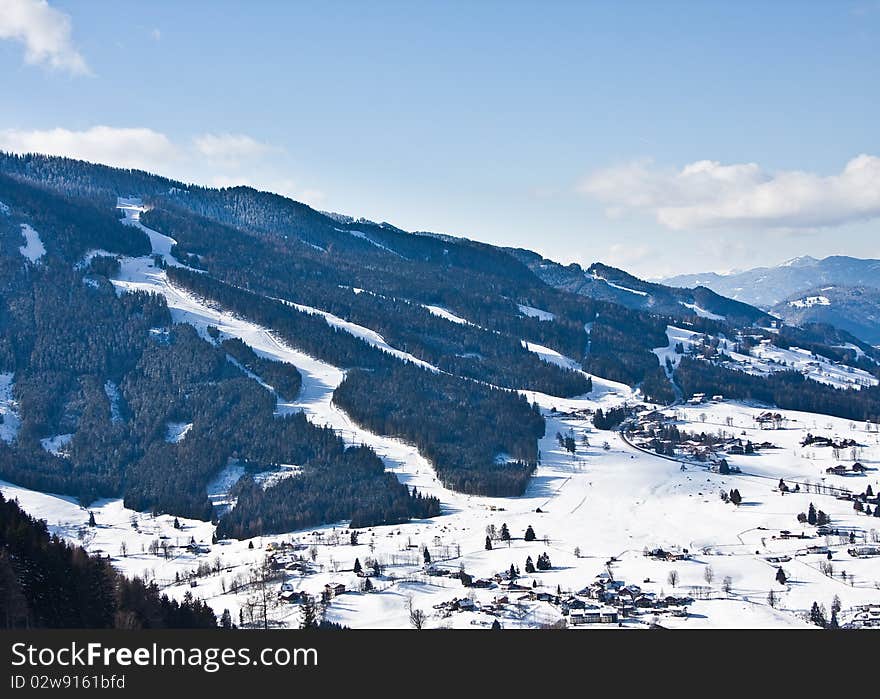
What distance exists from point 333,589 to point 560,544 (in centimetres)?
3638

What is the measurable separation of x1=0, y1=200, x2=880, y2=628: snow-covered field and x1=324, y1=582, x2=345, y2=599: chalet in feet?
1.93

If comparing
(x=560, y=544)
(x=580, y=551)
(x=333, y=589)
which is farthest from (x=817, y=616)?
(x=333, y=589)

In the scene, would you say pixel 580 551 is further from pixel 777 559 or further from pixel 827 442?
pixel 827 442

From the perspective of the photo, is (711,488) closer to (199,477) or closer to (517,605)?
(517,605)

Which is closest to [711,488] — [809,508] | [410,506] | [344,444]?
[809,508]

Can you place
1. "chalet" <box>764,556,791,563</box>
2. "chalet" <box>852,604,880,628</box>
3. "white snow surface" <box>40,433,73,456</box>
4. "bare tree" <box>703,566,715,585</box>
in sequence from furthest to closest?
1. "white snow surface" <box>40,433,73,456</box>
2. "chalet" <box>764,556,791,563</box>
3. "bare tree" <box>703,566,715,585</box>
4. "chalet" <box>852,604,880,628</box>

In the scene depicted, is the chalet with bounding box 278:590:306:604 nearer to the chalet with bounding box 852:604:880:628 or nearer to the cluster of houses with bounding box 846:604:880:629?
the cluster of houses with bounding box 846:604:880:629

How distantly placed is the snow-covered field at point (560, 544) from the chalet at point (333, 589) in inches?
23.1

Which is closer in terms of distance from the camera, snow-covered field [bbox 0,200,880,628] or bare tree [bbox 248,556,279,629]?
bare tree [bbox 248,556,279,629]

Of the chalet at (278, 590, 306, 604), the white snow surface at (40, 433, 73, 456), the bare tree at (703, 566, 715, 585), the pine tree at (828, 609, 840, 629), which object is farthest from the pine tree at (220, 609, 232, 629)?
the white snow surface at (40, 433, 73, 456)

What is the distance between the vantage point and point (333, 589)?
325ft

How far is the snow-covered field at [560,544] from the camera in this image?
93875 millimetres

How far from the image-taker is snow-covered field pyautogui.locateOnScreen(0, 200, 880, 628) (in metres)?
93.9

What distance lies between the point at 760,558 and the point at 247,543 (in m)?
70.6
